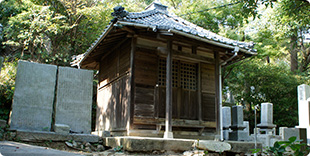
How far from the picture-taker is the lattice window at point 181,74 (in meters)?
9.27

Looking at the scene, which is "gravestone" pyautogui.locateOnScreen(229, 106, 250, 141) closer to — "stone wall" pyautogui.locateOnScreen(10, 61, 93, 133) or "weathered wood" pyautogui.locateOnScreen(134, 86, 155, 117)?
"weathered wood" pyautogui.locateOnScreen(134, 86, 155, 117)

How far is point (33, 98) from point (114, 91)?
348 centimetres

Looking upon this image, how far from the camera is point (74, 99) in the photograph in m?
7.47

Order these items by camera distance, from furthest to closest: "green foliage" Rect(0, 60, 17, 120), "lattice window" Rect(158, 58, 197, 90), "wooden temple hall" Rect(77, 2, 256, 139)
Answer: "green foliage" Rect(0, 60, 17, 120) < "lattice window" Rect(158, 58, 197, 90) < "wooden temple hall" Rect(77, 2, 256, 139)

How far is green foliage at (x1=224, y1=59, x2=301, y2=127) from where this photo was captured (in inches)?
797

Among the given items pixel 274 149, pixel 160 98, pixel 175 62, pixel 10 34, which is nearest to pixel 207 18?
pixel 175 62

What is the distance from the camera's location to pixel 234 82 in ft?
70.9

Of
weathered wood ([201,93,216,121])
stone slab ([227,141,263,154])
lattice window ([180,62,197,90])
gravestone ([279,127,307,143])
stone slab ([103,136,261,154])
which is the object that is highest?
lattice window ([180,62,197,90])

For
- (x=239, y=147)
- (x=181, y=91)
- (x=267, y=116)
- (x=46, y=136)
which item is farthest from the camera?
(x=267, y=116)

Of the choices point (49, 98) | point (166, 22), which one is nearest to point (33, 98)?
point (49, 98)

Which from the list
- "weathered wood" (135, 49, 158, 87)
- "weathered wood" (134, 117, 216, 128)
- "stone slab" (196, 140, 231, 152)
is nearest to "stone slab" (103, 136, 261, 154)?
"stone slab" (196, 140, 231, 152)

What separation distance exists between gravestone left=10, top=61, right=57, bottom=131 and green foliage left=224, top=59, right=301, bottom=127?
15.6 meters

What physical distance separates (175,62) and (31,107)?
501 cm

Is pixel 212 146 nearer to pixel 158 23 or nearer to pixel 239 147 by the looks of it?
pixel 239 147
